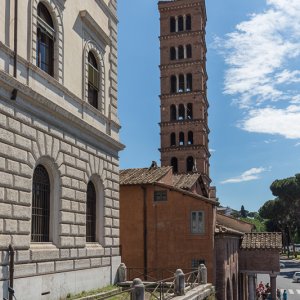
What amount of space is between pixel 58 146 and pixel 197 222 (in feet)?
42.9

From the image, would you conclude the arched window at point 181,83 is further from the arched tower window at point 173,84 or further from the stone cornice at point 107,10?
the stone cornice at point 107,10

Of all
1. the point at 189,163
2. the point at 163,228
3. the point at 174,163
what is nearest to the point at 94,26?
the point at 163,228

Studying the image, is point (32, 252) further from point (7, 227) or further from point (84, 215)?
point (84, 215)

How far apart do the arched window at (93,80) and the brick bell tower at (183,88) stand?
3537 centimetres

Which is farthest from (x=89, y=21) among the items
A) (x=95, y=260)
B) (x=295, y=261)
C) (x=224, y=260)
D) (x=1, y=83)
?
(x=295, y=261)

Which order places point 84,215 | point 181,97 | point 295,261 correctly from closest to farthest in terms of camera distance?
point 84,215, point 181,97, point 295,261

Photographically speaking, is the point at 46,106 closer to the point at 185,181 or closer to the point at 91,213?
the point at 91,213

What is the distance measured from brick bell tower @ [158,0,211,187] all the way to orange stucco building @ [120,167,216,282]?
26.1m

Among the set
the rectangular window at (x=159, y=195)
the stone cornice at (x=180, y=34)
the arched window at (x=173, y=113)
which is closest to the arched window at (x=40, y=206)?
the rectangular window at (x=159, y=195)

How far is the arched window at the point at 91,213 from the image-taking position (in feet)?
53.3

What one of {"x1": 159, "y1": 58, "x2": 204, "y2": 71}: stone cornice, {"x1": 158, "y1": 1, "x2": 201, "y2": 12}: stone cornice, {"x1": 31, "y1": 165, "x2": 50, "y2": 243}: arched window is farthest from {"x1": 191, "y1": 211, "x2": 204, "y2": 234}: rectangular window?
{"x1": 158, "y1": 1, "x2": 201, "y2": 12}: stone cornice

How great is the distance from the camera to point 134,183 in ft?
85.9

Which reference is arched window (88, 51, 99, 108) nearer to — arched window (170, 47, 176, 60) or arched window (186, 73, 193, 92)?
arched window (186, 73, 193, 92)

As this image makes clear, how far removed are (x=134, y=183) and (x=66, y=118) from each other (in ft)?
40.8
